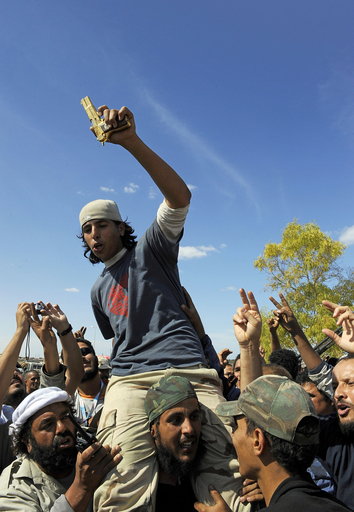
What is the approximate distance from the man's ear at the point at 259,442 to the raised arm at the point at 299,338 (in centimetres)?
183

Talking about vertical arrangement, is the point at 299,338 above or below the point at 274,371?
above

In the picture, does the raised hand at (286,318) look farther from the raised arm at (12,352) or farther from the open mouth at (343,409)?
the raised arm at (12,352)

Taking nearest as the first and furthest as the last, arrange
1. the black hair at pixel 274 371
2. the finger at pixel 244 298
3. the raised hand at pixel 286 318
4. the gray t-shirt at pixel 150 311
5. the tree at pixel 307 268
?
the gray t-shirt at pixel 150 311
the finger at pixel 244 298
the black hair at pixel 274 371
the raised hand at pixel 286 318
the tree at pixel 307 268

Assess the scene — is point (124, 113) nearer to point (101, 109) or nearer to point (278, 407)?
point (101, 109)

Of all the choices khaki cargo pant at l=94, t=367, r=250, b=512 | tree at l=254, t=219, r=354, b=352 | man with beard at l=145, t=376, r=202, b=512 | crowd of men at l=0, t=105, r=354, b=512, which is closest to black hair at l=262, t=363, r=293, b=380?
crowd of men at l=0, t=105, r=354, b=512

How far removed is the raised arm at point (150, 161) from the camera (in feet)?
7.97

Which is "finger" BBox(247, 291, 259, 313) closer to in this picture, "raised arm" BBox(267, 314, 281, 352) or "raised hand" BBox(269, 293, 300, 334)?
"raised hand" BBox(269, 293, 300, 334)

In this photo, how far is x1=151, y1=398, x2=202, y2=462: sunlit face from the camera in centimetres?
239

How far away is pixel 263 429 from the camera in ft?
6.86

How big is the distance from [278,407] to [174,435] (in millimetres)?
726

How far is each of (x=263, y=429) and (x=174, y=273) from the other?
131cm

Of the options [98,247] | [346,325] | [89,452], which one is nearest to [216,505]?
[89,452]

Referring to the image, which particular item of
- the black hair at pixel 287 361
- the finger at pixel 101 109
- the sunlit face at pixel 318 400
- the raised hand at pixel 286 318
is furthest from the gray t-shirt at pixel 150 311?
the black hair at pixel 287 361

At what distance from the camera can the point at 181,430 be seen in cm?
241
